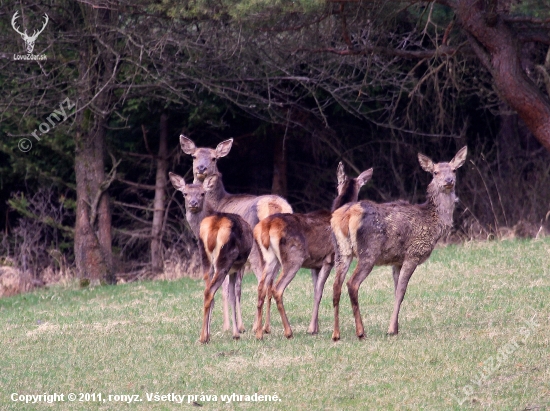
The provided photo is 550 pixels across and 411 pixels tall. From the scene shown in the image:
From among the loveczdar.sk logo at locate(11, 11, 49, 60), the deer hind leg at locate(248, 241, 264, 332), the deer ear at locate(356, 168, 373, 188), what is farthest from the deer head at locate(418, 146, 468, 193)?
the loveczdar.sk logo at locate(11, 11, 49, 60)

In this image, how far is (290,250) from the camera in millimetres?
9602

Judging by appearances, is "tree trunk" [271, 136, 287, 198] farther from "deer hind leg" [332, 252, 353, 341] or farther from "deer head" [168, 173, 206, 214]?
"deer hind leg" [332, 252, 353, 341]

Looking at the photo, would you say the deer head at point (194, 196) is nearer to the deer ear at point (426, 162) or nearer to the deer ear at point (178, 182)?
the deer ear at point (178, 182)

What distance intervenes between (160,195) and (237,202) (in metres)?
9.44

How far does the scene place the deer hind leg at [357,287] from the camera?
921cm

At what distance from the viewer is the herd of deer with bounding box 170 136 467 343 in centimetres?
932

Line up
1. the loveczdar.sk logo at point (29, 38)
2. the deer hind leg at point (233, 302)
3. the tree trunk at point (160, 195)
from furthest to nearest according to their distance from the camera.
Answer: the tree trunk at point (160, 195)
the loveczdar.sk logo at point (29, 38)
the deer hind leg at point (233, 302)

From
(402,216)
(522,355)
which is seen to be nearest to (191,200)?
(402,216)

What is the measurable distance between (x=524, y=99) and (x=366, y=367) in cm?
652

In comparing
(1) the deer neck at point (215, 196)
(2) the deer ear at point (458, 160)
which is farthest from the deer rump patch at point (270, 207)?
(2) the deer ear at point (458, 160)

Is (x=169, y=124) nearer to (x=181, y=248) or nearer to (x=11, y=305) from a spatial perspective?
(x=181, y=248)

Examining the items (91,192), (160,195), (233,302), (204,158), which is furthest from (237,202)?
(160,195)

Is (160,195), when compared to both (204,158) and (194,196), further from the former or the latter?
(194,196)

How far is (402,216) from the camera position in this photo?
31.7ft
